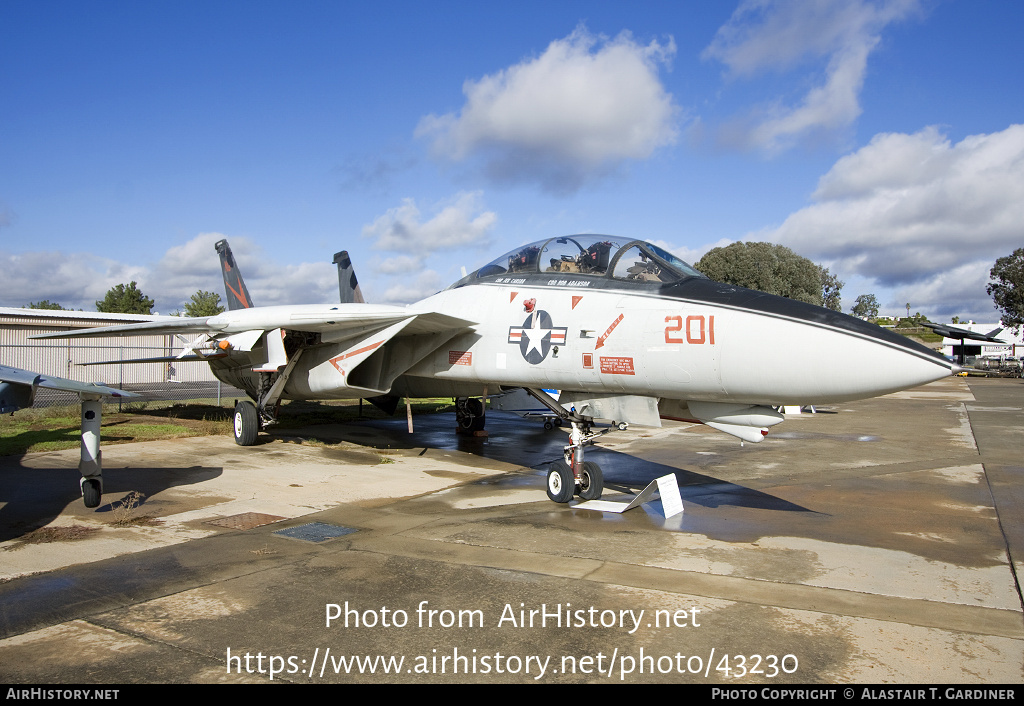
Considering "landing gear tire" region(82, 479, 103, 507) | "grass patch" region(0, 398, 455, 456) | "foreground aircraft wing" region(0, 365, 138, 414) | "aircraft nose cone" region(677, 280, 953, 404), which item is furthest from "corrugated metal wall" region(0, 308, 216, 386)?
"aircraft nose cone" region(677, 280, 953, 404)

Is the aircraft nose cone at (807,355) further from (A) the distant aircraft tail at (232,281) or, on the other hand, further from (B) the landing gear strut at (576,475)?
(A) the distant aircraft tail at (232,281)

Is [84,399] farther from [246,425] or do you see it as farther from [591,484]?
[591,484]

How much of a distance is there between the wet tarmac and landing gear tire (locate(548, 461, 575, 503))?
25 cm

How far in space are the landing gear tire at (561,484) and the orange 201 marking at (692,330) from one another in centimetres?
224

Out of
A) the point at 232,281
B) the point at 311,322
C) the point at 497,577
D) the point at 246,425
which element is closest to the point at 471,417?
the point at 246,425

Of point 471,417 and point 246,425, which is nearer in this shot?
point 246,425

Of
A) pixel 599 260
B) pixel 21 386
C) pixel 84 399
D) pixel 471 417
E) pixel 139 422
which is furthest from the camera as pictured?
pixel 471 417

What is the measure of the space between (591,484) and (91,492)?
5.56 meters

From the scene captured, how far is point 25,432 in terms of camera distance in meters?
13.2

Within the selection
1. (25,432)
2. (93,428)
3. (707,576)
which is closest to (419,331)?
(93,428)

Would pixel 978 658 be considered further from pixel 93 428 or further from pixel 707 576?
pixel 93 428

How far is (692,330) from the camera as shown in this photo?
6.67m

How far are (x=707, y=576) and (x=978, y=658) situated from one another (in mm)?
1883
